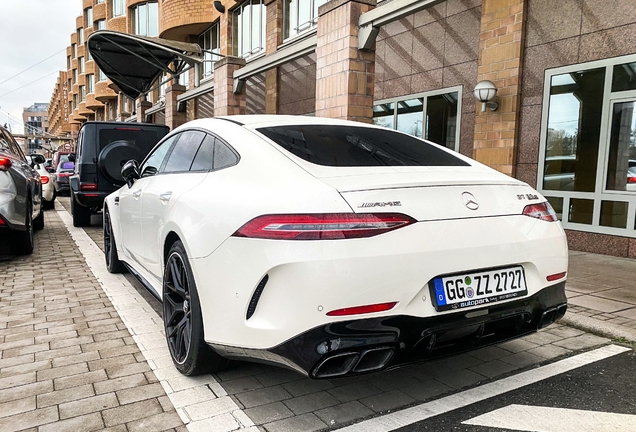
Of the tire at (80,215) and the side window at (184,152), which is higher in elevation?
the side window at (184,152)

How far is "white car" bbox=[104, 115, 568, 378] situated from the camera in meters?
2.06

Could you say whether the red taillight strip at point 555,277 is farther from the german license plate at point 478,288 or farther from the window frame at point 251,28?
the window frame at point 251,28

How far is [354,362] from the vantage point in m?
2.08

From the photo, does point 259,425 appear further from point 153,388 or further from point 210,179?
point 210,179

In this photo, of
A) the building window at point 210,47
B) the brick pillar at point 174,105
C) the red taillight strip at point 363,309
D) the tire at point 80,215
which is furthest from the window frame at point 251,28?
the red taillight strip at point 363,309

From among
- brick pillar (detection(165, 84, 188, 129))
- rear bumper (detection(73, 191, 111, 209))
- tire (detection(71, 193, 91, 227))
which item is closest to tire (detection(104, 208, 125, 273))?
rear bumper (detection(73, 191, 111, 209))

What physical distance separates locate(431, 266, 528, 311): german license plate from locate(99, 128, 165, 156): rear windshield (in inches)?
304

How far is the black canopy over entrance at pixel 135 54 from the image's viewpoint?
15.6 m

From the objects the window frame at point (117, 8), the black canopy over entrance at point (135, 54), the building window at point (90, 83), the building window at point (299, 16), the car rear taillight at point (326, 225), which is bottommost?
the car rear taillight at point (326, 225)

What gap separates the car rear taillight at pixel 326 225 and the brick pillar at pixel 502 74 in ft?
21.2

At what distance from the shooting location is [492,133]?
8.27m

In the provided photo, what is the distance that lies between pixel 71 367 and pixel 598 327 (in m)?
3.71

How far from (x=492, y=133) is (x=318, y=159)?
21.4 ft

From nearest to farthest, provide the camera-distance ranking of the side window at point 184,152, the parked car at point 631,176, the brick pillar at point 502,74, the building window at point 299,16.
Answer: the side window at point 184,152 < the parked car at point 631,176 < the brick pillar at point 502,74 < the building window at point 299,16
